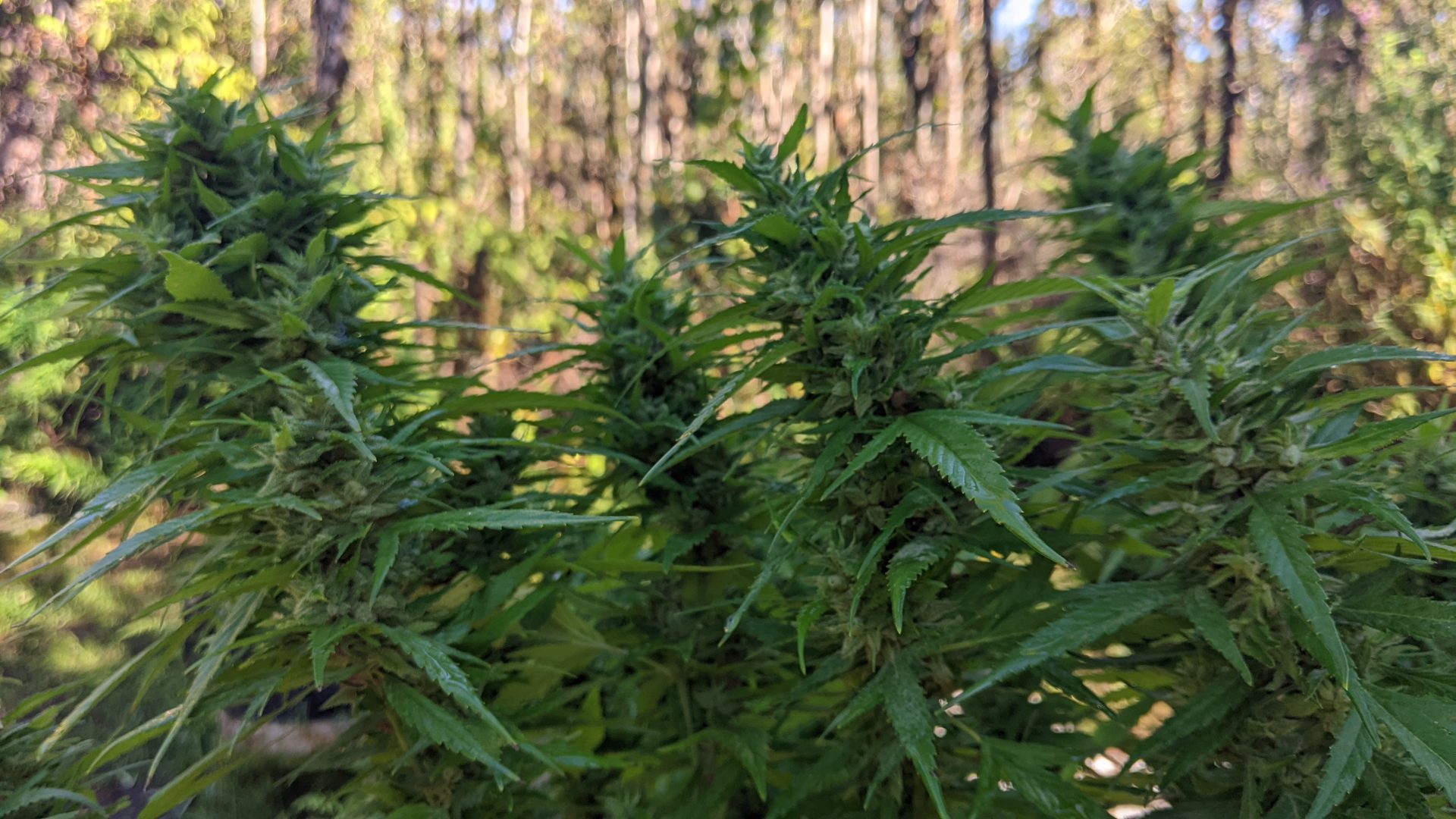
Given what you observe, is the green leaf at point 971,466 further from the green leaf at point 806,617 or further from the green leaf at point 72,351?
the green leaf at point 72,351

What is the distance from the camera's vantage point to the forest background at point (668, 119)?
812 mm

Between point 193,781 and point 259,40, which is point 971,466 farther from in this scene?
point 259,40

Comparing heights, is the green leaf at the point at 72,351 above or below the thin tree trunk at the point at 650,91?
below

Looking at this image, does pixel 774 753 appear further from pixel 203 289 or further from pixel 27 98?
pixel 27 98

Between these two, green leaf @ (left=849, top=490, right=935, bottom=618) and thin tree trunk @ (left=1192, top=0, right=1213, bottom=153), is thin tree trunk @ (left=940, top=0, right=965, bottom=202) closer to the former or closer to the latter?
thin tree trunk @ (left=1192, top=0, right=1213, bottom=153)

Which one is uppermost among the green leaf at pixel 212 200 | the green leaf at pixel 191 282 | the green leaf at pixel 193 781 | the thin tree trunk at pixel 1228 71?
the thin tree trunk at pixel 1228 71

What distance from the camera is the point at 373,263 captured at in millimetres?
439

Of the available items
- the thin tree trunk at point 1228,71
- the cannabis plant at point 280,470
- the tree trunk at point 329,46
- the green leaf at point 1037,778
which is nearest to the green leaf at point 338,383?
the cannabis plant at point 280,470

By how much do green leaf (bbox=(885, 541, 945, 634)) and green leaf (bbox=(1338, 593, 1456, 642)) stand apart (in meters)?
0.16

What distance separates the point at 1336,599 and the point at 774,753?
30 cm

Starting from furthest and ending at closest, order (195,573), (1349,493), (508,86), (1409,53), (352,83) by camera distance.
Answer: (508,86) → (352,83) → (1409,53) → (195,573) → (1349,493)

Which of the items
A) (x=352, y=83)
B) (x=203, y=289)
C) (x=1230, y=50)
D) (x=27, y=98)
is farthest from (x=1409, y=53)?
(x=352, y=83)

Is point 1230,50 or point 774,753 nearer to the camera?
point 774,753

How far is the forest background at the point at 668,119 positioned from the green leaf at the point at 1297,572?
0.49 ft
